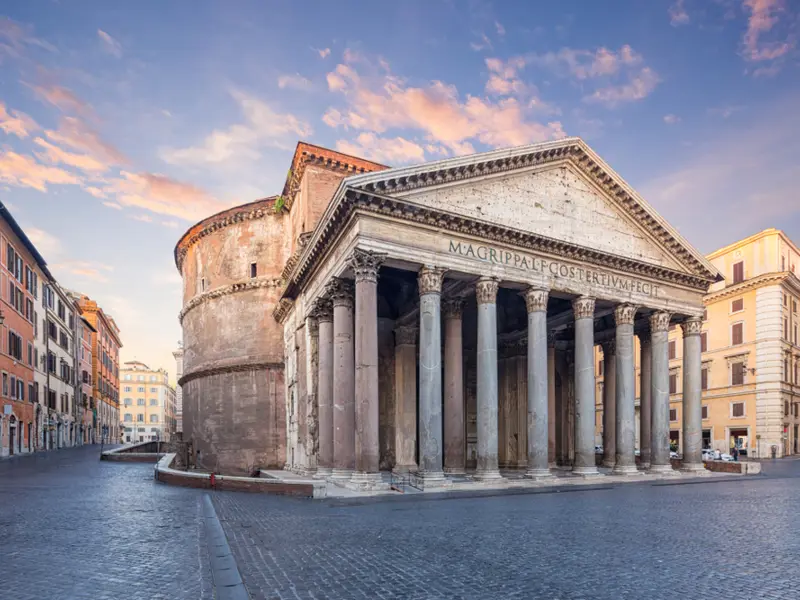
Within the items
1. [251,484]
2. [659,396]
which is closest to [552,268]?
[659,396]

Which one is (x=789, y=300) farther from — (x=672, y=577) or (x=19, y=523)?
(x=19, y=523)

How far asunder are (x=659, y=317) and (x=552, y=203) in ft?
22.7

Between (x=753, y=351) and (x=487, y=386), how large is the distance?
3016 cm

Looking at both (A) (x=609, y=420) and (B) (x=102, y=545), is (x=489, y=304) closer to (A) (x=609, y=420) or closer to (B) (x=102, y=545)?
(A) (x=609, y=420)

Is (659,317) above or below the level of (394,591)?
above

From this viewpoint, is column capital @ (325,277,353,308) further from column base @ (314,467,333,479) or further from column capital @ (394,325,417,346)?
column base @ (314,467,333,479)

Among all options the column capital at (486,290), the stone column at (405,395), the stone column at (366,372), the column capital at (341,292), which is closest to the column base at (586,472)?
the stone column at (405,395)

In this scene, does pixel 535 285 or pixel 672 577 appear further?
pixel 535 285

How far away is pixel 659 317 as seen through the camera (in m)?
24.2

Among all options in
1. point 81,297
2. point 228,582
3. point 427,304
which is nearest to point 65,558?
point 228,582

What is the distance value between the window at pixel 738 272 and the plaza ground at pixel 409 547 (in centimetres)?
3061

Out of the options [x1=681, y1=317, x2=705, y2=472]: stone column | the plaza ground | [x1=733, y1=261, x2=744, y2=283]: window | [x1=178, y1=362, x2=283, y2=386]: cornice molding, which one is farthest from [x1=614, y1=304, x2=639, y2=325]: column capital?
[x1=733, y1=261, x2=744, y2=283]: window

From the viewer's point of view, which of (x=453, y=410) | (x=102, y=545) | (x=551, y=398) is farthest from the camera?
(x=551, y=398)

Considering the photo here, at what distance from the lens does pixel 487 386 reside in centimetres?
1906
